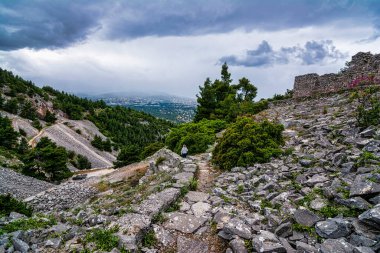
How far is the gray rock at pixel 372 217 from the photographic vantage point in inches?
208

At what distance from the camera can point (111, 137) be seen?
80688 millimetres

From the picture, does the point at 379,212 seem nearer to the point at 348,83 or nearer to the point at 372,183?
the point at 372,183

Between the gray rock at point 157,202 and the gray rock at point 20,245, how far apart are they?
8.99 ft

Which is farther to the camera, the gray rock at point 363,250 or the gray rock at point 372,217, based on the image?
the gray rock at point 372,217

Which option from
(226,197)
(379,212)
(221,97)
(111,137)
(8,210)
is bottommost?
(111,137)

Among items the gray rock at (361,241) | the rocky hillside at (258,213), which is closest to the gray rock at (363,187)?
the rocky hillside at (258,213)

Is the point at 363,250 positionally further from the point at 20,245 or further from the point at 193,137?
the point at 193,137

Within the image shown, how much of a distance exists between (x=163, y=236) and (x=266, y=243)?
2518mm

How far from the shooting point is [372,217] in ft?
17.4

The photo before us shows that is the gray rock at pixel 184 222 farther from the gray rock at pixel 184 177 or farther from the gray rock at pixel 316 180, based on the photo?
the gray rock at pixel 316 180

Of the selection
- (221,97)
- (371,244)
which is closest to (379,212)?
(371,244)

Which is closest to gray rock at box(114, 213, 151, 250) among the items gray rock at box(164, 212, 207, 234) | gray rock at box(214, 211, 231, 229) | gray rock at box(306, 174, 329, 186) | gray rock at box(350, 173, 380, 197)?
gray rock at box(164, 212, 207, 234)

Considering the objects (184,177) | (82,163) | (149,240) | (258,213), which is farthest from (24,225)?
(82,163)

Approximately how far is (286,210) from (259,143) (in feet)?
17.1
